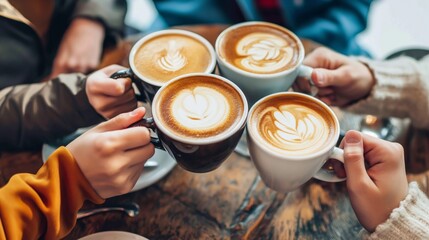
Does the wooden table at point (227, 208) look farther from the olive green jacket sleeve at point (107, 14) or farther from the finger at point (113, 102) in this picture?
the olive green jacket sleeve at point (107, 14)

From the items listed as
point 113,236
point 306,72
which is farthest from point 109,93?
point 306,72

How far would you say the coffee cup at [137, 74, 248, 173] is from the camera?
0.64 meters

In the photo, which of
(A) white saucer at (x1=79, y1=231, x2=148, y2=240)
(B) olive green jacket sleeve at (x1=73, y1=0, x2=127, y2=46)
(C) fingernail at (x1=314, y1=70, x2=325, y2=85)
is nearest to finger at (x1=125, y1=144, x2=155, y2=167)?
(A) white saucer at (x1=79, y1=231, x2=148, y2=240)

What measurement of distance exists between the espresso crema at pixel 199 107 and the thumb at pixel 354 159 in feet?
0.56

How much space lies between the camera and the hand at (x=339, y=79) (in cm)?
86

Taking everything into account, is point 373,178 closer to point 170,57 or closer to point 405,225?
point 405,225

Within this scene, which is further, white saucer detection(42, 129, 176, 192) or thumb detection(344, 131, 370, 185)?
white saucer detection(42, 129, 176, 192)

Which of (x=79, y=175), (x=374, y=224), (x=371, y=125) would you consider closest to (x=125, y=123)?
(x=79, y=175)

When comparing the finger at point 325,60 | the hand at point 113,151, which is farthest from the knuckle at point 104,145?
the finger at point 325,60

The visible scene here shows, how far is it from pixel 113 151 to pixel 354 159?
14.2 inches

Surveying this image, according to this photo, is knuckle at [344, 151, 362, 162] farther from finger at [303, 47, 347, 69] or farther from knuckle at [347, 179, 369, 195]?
finger at [303, 47, 347, 69]

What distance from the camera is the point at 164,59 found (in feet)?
2.70

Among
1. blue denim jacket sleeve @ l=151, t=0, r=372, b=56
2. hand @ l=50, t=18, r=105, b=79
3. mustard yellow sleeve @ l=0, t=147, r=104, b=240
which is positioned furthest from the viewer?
blue denim jacket sleeve @ l=151, t=0, r=372, b=56

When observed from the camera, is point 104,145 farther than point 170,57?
No
